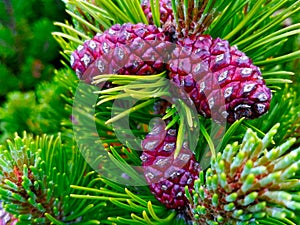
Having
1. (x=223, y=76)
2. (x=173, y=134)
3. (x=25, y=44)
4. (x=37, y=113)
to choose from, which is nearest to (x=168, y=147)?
(x=173, y=134)

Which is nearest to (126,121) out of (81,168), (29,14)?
(81,168)

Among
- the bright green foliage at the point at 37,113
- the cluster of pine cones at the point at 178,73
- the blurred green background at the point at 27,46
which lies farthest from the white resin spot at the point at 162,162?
the blurred green background at the point at 27,46

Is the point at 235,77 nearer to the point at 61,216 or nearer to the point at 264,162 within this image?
the point at 264,162

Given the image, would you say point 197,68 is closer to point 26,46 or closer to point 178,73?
point 178,73

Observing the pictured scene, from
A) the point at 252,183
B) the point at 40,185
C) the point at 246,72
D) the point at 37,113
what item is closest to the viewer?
the point at 252,183

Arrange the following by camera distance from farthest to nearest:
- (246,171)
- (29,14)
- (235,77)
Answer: (29,14) < (235,77) < (246,171)

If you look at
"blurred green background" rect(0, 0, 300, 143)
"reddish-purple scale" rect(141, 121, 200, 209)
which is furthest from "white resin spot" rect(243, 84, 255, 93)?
"blurred green background" rect(0, 0, 300, 143)

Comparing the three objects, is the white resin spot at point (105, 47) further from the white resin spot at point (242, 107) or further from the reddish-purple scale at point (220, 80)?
the white resin spot at point (242, 107)
